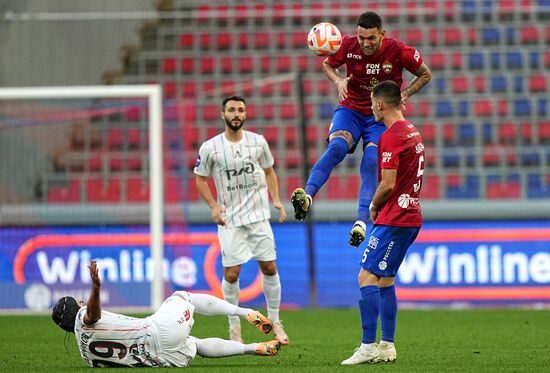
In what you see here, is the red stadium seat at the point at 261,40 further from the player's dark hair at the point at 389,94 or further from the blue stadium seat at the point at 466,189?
the player's dark hair at the point at 389,94

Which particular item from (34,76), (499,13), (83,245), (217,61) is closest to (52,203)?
(83,245)

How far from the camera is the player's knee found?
349 inches

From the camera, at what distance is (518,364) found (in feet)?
25.4

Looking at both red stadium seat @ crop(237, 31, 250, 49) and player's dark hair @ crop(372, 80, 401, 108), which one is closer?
player's dark hair @ crop(372, 80, 401, 108)

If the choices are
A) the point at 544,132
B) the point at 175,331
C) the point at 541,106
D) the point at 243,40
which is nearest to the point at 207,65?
the point at 243,40

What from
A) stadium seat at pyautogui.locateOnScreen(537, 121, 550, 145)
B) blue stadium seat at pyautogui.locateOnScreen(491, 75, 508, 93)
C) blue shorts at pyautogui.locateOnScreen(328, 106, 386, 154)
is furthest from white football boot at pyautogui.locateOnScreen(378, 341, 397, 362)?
blue stadium seat at pyautogui.locateOnScreen(491, 75, 508, 93)

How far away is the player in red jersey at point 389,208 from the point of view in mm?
7562

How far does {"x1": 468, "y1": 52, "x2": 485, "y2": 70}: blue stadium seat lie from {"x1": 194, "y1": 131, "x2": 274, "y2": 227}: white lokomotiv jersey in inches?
374

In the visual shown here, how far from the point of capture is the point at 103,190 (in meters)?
15.6

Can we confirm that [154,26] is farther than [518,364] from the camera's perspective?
Yes

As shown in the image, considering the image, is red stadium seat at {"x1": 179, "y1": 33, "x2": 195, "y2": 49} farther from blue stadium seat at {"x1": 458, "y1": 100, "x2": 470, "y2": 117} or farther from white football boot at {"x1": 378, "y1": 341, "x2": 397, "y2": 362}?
white football boot at {"x1": 378, "y1": 341, "x2": 397, "y2": 362}

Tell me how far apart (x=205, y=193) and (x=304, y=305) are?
19.0 ft

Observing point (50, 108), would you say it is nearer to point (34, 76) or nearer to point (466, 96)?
point (34, 76)

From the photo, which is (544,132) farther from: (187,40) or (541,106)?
(187,40)
